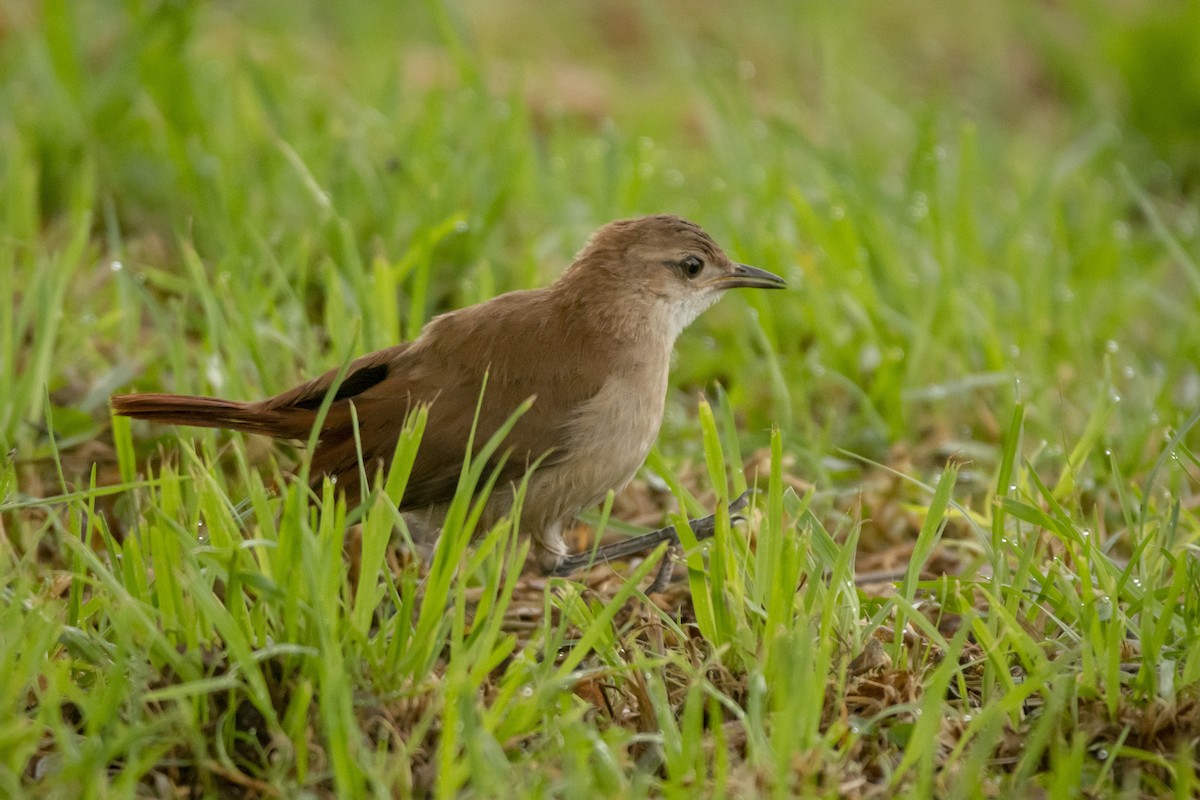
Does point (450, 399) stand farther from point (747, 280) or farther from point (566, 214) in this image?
point (566, 214)

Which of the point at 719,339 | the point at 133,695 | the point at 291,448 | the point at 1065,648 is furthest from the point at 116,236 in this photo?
the point at 1065,648

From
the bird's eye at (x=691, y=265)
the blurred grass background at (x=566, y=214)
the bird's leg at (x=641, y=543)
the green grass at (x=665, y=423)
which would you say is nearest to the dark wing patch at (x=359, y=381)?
the green grass at (x=665, y=423)

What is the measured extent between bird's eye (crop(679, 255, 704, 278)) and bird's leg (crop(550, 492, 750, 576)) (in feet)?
Answer: 2.19

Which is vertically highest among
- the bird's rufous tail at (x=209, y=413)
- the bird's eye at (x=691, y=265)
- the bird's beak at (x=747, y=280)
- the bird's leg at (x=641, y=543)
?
the bird's eye at (x=691, y=265)

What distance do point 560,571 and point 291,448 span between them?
0.92 meters

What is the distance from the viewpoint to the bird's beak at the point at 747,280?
4191mm

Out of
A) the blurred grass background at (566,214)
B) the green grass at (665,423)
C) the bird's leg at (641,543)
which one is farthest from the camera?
the blurred grass background at (566,214)

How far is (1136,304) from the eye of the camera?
18.9ft

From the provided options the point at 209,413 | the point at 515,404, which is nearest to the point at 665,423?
the point at 515,404

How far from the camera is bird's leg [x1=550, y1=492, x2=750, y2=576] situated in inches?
145

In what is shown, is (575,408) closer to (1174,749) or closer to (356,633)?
(356,633)

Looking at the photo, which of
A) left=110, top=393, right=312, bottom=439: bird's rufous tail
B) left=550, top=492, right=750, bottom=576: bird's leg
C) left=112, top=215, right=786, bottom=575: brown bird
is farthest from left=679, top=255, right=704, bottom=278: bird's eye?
left=110, top=393, right=312, bottom=439: bird's rufous tail

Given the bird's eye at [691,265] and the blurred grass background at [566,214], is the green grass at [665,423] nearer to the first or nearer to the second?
the blurred grass background at [566,214]

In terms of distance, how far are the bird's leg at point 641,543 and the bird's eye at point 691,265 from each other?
666mm
